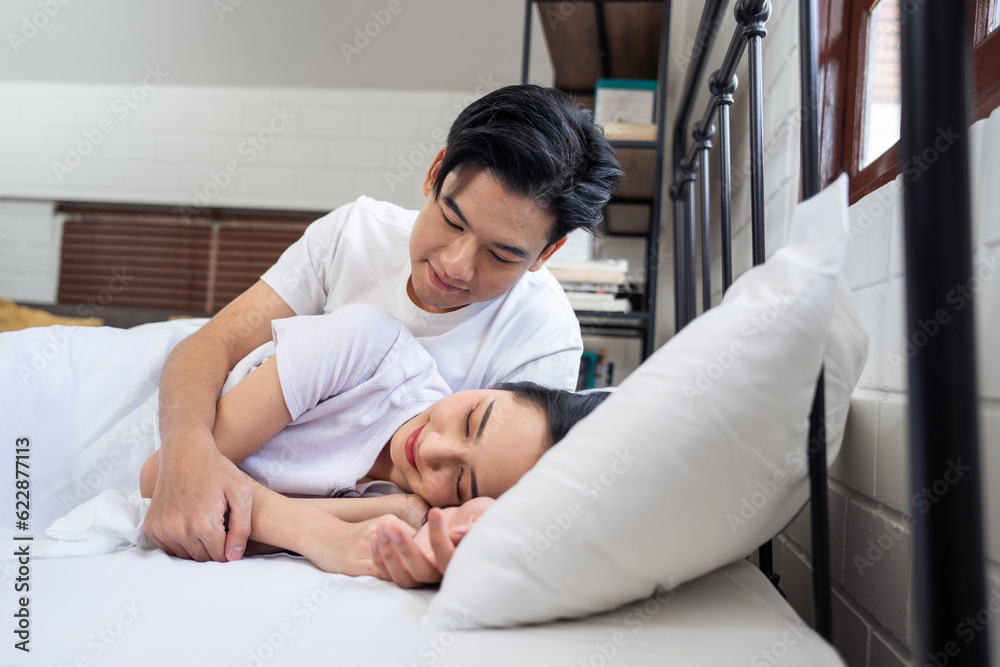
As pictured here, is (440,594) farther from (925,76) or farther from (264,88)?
(264,88)

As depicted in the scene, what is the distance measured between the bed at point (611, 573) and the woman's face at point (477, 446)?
0.77ft

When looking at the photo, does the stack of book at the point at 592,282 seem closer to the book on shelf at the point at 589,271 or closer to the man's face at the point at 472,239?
the book on shelf at the point at 589,271

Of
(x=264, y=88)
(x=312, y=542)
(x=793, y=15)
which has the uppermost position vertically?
(x=264, y=88)

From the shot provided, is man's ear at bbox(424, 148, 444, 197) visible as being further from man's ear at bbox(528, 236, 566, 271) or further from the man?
man's ear at bbox(528, 236, 566, 271)

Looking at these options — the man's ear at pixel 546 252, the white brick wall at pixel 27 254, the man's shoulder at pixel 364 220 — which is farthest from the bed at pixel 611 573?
the white brick wall at pixel 27 254

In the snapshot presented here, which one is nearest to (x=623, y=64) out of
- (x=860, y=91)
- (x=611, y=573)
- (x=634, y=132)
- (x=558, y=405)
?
(x=634, y=132)

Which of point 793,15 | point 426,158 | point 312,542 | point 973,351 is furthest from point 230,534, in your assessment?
point 426,158

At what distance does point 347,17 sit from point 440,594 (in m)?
3.33

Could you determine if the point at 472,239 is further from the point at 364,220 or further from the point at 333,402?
the point at 364,220

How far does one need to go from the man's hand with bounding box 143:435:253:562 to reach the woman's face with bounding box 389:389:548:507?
24 cm

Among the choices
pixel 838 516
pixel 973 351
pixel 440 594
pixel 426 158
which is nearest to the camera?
pixel 973 351

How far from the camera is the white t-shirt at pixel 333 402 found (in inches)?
40.2

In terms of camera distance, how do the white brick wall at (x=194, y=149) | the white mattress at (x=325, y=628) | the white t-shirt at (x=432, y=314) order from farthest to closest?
the white brick wall at (x=194, y=149) → the white t-shirt at (x=432, y=314) → the white mattress at (x=325, y=628)

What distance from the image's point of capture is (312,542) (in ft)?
2.83
